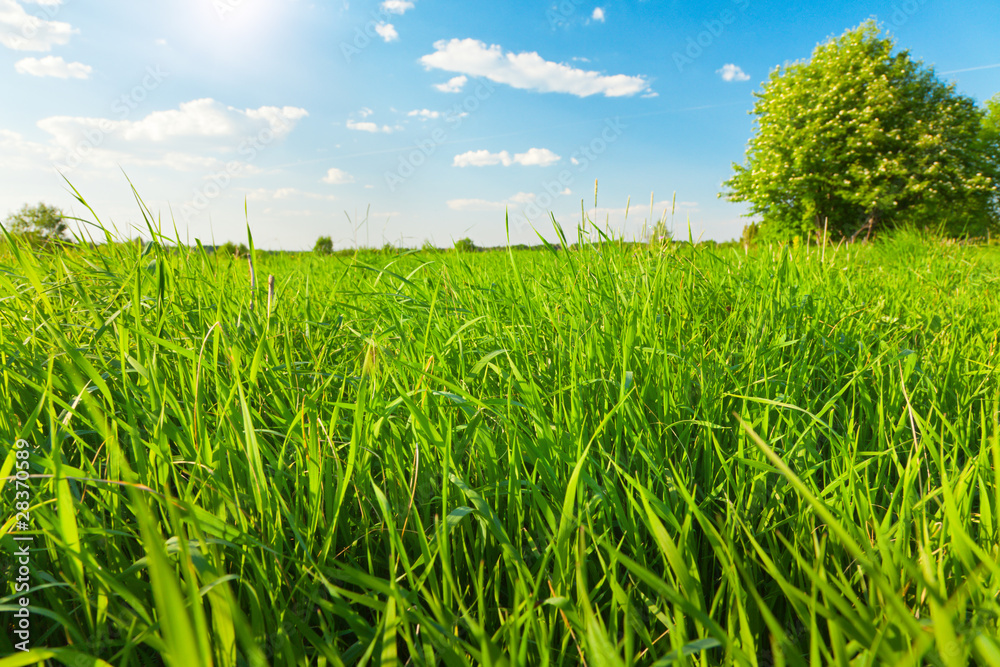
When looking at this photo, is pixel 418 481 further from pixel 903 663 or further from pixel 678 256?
pixel 678 256

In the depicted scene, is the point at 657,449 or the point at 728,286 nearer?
the point at 657,449

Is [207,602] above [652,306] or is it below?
below

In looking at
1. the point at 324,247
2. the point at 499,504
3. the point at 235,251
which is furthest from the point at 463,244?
the point at 499,504

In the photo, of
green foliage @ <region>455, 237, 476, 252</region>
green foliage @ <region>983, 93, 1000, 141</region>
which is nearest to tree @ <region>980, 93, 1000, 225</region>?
green foliage @ <region>983, 93, 1000, 141</region>

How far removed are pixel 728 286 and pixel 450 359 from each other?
151cm

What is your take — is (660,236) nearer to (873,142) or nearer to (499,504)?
(499,504)

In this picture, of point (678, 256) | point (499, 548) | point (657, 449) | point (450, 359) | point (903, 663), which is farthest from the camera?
point (678, 256)

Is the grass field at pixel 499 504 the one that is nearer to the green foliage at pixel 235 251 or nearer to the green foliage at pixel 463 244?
the green foliage at pixel 235 251

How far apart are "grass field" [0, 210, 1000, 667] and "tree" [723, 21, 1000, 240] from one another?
71.8 feet

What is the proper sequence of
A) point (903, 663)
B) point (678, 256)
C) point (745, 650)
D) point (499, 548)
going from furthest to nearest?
point (678, 256) < point (499, 548) < point (745, 650) < point (903, 663)

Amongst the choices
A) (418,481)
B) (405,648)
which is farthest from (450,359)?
(405,648)

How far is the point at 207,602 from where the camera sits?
0.70 meters

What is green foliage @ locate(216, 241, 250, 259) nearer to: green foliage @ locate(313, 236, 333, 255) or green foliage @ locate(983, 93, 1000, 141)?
green foliage @ locate(313, 236, 333, 255)

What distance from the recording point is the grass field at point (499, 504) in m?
0.59
